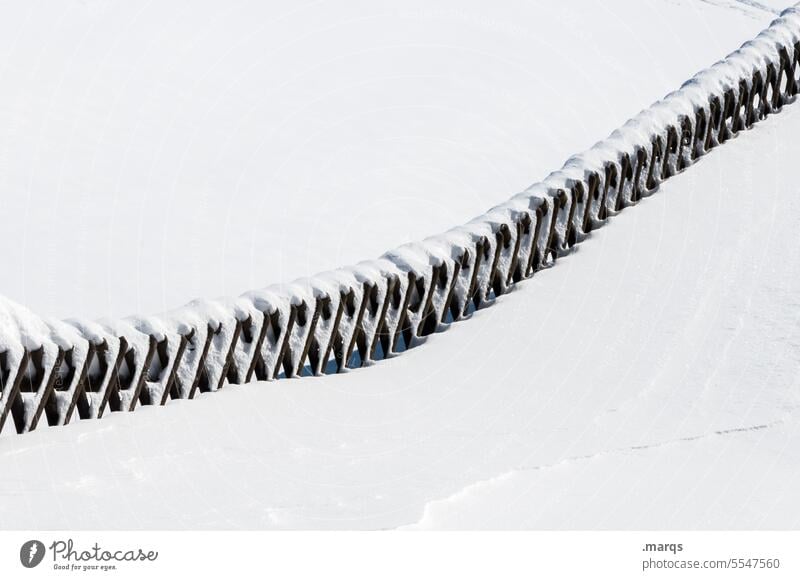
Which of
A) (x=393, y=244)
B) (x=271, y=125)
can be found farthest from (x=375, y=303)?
(x=271, y=125)

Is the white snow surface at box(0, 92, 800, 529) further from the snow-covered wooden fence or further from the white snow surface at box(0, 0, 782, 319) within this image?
the white snow surface at box(0, 0, 782, 319)

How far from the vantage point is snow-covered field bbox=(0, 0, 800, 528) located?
4156mm

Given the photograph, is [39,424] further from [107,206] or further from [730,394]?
[107,206]

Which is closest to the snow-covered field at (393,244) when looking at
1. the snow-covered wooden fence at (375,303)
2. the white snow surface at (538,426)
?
the white snow surface at (538,426)

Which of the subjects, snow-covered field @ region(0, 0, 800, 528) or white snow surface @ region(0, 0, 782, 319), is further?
white snow surface @ region(0, 0, 782, 319)

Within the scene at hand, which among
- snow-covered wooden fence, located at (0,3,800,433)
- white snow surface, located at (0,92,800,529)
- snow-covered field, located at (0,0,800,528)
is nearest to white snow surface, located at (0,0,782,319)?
snow-covered field, located at (0,0,800,528)

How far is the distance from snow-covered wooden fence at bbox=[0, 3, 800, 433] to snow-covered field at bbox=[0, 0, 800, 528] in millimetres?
130

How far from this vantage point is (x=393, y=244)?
8.38 meters

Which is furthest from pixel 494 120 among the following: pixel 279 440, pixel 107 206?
pixel 279 440

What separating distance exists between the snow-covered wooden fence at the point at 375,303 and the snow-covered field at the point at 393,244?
5.1 inches

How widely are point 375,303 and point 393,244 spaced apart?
268 centimetres

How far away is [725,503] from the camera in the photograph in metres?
4.24

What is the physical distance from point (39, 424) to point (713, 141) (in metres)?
5.03

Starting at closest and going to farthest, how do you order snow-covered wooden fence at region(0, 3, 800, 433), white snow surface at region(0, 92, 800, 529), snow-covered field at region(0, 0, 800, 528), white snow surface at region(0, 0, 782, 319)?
white snow surface at region(0, 92, 800, 529)
snow-covered field at region(0, 0, 800, 528)
snow-covered wooden fence at region(0, 3, 800, 433)
white snow surface at region(0, 0, 782, 319)
